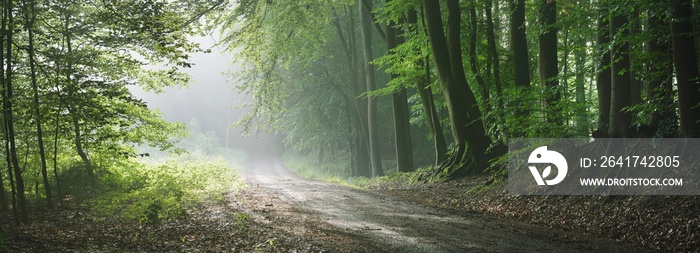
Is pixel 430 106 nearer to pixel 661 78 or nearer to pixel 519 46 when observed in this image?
pixel 519 46

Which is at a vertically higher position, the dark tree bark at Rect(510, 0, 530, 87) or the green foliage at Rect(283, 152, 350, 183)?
the dark tree bark at Rect(510, 0, 530, 87)

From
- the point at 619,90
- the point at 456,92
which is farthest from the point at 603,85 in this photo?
the point at 456,92

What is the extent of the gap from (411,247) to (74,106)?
6.90 m

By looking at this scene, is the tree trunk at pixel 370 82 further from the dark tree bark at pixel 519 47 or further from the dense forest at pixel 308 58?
the dark tree bark at pixel 519 47

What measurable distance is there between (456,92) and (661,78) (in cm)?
656

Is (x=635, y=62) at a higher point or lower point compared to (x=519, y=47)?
lower

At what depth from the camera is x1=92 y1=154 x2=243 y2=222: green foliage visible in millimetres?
10693

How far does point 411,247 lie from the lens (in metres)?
6.96

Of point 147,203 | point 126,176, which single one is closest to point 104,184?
point 126,176

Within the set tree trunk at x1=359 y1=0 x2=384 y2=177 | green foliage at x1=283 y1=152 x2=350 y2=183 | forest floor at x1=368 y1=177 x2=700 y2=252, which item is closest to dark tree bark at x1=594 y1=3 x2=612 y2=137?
forest floor at x1=368 y1=177 x2=700 y2=252

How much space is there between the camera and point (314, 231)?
850 centimetres

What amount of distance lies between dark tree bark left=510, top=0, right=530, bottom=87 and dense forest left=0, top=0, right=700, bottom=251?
0.13ft

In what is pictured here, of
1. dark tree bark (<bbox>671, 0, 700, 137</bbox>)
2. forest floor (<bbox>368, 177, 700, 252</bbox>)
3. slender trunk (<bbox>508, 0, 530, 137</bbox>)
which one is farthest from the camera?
slender trunk (<bbox>508, 0, 530, 137</bbox>)

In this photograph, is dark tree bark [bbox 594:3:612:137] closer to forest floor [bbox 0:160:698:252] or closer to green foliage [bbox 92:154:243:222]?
forest floor [bbox 0:160:698:252]
